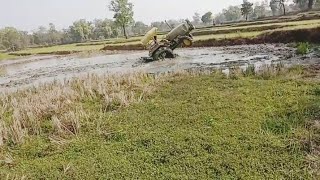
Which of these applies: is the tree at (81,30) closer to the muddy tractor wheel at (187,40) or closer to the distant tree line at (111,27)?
the distant tree line at (111,27)

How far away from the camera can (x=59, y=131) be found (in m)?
10.5

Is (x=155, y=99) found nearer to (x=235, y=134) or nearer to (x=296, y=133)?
(x=235, y=134)

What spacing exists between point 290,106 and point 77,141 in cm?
656

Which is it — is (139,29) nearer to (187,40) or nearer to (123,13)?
(123,13)

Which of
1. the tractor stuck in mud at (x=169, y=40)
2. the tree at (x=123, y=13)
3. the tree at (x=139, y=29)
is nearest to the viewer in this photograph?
the tractor stuck in mud at (x=169, y=40)

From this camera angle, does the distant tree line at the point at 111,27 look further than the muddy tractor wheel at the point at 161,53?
Yes

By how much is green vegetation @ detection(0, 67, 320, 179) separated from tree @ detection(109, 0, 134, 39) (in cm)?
6866

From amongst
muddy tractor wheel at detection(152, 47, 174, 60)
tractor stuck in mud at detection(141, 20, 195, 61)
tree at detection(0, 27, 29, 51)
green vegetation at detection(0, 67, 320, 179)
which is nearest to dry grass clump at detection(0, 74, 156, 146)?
green vegetation at detection(0, 67, 320, 179)

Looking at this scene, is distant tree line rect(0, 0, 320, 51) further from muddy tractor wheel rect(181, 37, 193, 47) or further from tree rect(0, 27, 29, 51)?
muddy tractor wheel rect(181, 37, 193, 47)

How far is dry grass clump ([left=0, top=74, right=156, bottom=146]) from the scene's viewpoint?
10.7 meters

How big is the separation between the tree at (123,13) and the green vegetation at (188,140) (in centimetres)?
6866

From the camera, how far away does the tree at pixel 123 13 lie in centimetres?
7975

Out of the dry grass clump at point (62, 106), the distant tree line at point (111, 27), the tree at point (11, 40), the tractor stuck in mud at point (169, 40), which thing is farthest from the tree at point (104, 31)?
the dry grass clump at point (62, 106)

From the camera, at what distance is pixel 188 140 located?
29.7 feet
